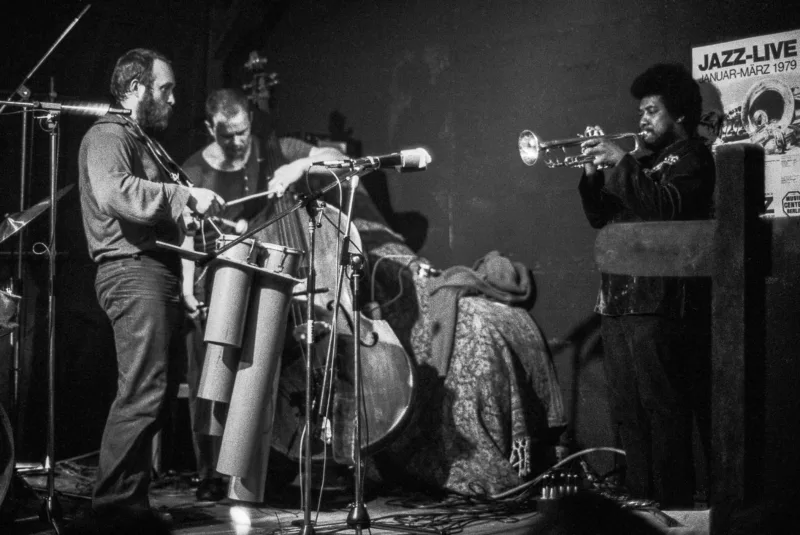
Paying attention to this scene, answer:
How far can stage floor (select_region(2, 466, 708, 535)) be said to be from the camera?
3.78 metres

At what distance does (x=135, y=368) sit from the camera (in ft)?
11.7

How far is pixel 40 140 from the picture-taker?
18.0 ft

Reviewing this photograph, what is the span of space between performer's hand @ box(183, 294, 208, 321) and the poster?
8.91 feet

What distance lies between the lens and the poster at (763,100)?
13.3ft

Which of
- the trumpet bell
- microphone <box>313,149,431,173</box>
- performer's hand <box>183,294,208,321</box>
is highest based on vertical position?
the trumpet bell

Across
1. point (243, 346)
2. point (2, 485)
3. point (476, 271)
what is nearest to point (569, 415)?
point (476, 271)

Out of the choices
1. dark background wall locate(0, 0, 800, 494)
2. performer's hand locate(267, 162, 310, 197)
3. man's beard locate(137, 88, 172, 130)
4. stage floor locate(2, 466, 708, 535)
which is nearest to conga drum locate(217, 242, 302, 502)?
→ stage floor locate(2, 466, 708, 535)

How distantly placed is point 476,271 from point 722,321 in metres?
3.43

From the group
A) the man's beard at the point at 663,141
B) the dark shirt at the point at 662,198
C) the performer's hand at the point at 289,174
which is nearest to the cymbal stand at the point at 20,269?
the performer's hand at the point at 289,174

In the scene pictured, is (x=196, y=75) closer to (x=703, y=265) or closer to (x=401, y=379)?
(x=401, y=379)

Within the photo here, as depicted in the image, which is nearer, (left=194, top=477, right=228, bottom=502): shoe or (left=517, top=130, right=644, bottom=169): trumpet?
(left=517, top=130, right=644, bottom=169): trumpet

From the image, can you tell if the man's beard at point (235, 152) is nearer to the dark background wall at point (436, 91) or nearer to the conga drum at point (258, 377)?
the dark background wall at point (436, 91)

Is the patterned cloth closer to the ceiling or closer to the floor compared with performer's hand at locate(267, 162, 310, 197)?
closer to the floor

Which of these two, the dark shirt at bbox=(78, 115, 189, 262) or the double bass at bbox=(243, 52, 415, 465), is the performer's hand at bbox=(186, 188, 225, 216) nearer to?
the dark shirt at bbox=(78, 115, 189, 262)
